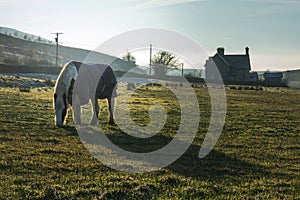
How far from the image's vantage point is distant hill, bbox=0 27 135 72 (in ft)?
352

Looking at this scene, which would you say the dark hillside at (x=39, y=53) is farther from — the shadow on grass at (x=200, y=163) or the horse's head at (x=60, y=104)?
the shadow on grass at (x=200, y=163)

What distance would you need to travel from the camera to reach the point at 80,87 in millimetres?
13984

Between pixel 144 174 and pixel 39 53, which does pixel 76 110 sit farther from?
pixel 39 53

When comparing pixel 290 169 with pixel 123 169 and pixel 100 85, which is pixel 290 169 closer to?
pixel 123 169

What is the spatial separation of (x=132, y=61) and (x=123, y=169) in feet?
380

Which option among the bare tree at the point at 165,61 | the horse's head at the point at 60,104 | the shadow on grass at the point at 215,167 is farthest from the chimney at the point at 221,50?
the shadow on grass at the point at 215,167

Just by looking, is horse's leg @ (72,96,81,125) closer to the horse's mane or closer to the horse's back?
the horse's back

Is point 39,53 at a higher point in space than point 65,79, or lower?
higher

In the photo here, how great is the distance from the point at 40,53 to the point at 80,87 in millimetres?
131530

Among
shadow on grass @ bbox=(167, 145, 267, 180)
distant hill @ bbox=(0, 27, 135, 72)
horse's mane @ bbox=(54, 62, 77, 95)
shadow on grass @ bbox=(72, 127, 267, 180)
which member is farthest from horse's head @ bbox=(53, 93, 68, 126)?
distant hill @ bbox=(0, 27, 135, 72)

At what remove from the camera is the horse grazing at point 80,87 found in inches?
532

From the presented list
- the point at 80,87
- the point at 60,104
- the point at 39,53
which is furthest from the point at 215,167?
the point at 39,53

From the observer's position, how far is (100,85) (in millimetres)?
14906

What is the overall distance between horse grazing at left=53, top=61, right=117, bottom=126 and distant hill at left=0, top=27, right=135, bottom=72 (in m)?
77.5
